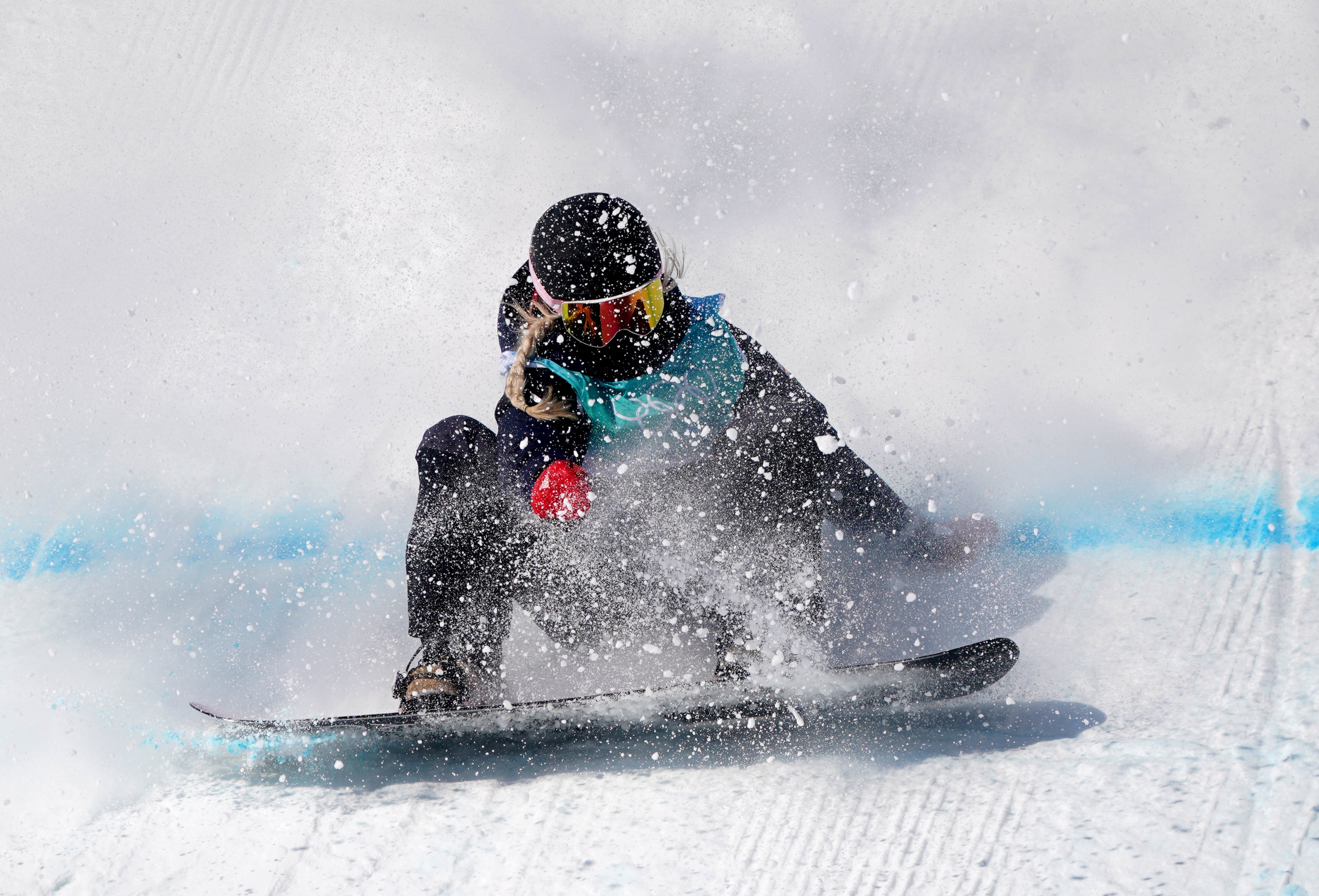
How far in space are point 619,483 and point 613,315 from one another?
0.29m

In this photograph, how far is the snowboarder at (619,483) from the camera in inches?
57.4

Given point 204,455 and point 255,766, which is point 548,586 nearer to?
point 255,766

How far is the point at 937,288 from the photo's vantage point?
3068 mm

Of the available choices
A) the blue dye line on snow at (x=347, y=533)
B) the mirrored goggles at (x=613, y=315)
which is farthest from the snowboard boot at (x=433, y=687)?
the blue dye line on snow at (x=347, y=533)

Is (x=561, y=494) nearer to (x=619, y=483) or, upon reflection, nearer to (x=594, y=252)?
(x=619, y=483)

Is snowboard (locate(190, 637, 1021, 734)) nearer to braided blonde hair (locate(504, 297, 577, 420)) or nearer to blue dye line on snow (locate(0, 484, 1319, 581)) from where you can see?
braided blonde hair (locate(504, 297, 577, 420))

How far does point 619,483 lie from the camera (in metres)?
1.56

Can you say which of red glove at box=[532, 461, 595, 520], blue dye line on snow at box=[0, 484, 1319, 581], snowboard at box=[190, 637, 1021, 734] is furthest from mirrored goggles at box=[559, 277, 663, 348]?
blue dye line on snow at box=[0, 484, 1319, 581]

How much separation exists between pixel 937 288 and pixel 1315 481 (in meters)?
1.41

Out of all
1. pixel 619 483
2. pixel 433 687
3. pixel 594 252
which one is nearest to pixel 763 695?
pixel 619 483

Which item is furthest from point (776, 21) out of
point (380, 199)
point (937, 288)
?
point (380, 199)

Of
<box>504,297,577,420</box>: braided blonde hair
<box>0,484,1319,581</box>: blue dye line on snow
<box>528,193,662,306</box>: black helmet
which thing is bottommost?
<box>0,484,1319,581</box>: blue dye line on snow

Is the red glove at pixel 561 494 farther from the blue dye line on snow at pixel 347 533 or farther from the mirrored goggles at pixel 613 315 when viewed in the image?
the blue dye line on snow at pixel 347 533

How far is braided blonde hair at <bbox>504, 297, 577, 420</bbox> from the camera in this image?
146cm
